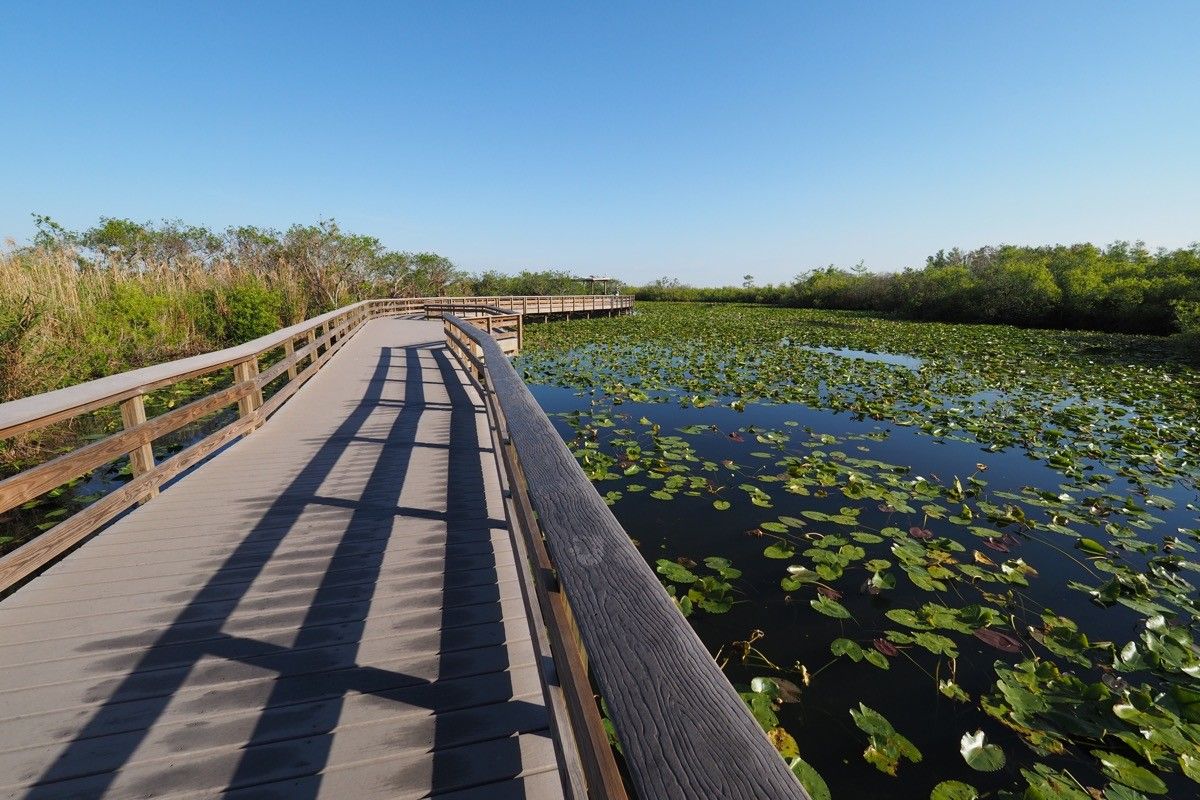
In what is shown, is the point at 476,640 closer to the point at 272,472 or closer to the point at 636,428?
the point at 272,472

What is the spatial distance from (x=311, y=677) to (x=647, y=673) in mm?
1734

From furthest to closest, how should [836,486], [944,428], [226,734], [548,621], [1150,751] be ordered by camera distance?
[944,428] → [836,486] → [1150,751] → [226,734] → [548,621]

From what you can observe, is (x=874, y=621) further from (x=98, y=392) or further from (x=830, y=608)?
(x=98, y=392)

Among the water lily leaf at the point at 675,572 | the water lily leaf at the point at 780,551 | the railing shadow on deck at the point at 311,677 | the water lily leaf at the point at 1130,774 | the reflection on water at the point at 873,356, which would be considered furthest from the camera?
the reflection on water at the point at 873,356

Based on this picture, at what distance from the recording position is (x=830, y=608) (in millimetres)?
3037

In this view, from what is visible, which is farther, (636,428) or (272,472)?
(636,428)

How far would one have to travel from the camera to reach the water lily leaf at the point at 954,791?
192cm

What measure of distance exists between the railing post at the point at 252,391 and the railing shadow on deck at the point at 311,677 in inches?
92.2

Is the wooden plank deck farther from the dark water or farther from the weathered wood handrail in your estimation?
the dark water

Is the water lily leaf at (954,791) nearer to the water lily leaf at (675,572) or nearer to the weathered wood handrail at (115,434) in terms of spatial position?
the water lily leaf at (675,572)

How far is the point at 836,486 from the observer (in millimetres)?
4898

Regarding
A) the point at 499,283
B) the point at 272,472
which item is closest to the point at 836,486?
the point at 272,472

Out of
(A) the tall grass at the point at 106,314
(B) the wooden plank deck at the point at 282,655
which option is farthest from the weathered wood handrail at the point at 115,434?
(A) the tall grass at the point at 106,314

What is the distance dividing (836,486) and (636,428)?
281 cm
